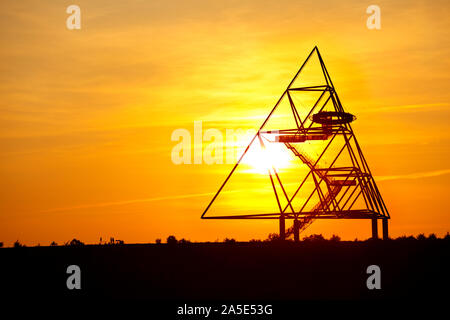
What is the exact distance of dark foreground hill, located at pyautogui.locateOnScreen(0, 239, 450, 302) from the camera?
4203 centimetres

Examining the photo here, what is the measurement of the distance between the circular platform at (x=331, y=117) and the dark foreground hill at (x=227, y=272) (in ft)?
41.4

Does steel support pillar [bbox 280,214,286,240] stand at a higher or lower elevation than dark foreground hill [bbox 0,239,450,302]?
higher

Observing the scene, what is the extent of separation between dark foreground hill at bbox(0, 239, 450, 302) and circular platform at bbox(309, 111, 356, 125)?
1262 cm

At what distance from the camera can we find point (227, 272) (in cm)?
4584

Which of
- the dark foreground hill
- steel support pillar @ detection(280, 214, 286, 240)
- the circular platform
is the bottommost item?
the dark foreground hill

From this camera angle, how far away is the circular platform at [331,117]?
205 feet

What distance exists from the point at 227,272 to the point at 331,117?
69.0ft

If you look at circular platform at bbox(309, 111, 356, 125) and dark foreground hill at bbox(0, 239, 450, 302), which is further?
circular platform at bbox(309, 111, 356, 125)

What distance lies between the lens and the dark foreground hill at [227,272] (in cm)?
4203

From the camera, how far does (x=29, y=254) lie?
159 feet

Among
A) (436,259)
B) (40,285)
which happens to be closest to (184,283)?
(40,285)

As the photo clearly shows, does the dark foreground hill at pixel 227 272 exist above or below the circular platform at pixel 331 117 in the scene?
below

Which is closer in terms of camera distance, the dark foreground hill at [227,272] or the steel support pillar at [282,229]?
the dark foreground hill at [227,272]

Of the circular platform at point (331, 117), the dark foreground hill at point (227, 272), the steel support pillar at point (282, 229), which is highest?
the circular platform at point (331, 117)
